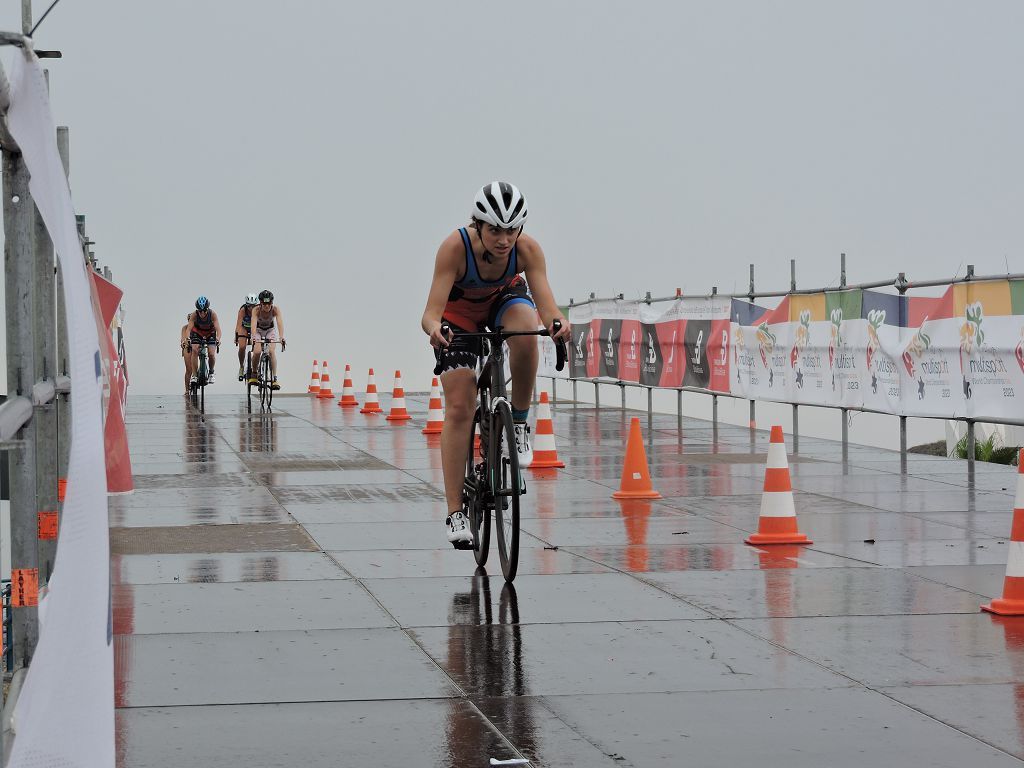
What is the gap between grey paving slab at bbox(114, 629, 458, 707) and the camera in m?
6.01

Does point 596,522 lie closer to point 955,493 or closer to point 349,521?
point 349,521

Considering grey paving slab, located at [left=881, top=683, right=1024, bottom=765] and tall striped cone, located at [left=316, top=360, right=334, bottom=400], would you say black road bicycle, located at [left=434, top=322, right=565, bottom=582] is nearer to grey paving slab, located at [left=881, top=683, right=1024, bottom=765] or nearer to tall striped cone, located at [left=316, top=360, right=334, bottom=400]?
grey paving slab, located at [left=881, top=683, right=1024, bottom=765]

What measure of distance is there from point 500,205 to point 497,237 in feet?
0.77

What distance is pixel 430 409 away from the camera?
891 inches

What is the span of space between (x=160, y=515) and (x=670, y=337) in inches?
479

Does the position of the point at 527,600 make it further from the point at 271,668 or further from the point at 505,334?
the point at 271,668

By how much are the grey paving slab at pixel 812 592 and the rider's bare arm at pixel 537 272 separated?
1644 mm

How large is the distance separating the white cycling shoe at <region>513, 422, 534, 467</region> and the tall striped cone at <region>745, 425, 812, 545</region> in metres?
2.27

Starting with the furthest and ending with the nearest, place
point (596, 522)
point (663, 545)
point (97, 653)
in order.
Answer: point (596, 522), point (663, 545), point (97, 653)

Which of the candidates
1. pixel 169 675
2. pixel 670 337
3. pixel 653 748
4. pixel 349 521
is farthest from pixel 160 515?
pixel 670 337

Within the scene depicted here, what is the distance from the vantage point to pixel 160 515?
40.4 feet

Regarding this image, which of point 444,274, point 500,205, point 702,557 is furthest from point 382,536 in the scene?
point 500,205

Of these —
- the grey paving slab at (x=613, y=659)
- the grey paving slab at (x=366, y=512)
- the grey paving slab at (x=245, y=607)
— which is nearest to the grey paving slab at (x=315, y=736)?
the grey paving slab at (x=613, y=659)

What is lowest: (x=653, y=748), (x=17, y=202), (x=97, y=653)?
(x=653, y=748)
